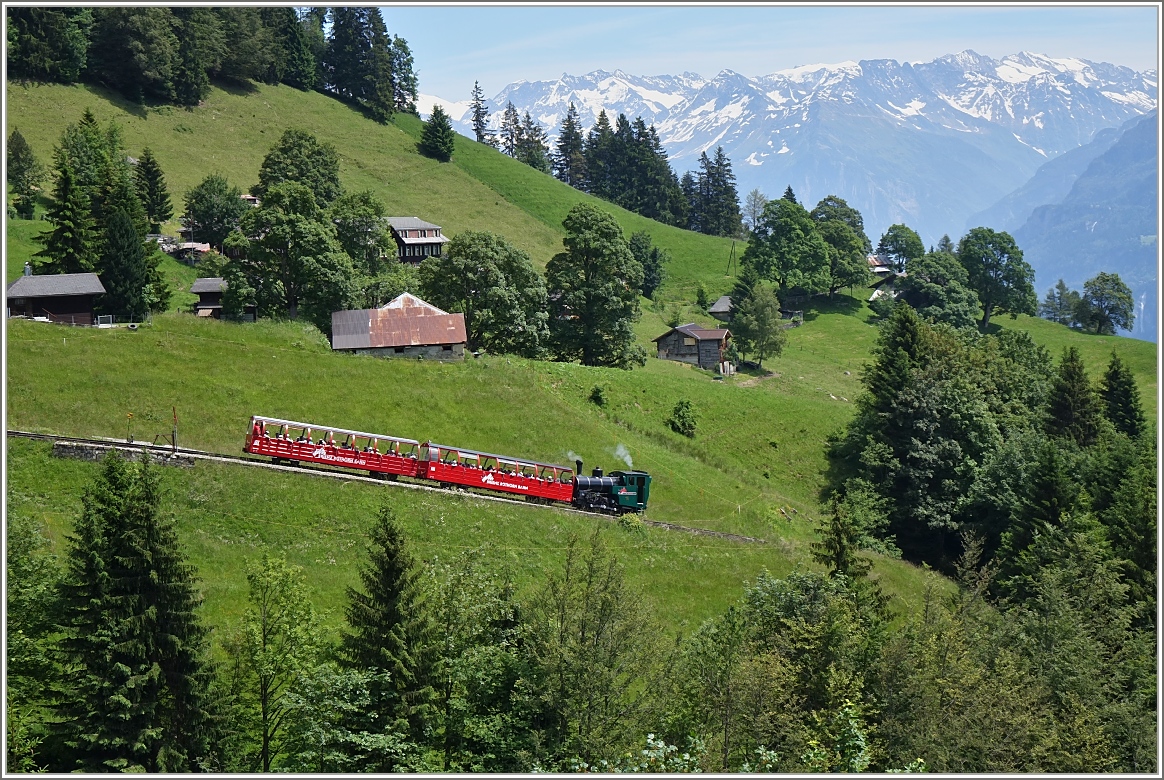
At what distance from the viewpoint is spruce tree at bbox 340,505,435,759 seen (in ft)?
103

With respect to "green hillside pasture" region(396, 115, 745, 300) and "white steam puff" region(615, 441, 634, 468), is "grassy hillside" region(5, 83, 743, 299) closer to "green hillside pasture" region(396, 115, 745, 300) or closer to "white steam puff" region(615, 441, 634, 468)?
"green hillside pasture" region(396, 115, 745, 300)

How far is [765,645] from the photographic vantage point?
39.7 metres

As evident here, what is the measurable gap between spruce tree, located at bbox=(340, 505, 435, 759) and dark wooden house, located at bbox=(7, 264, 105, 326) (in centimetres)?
4555

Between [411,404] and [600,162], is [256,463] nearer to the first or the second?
[411,404]

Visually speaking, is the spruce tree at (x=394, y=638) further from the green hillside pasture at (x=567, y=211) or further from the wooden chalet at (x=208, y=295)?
the green hillside pasture at (x=567, y=211)

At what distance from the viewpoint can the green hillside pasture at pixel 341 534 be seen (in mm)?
41281

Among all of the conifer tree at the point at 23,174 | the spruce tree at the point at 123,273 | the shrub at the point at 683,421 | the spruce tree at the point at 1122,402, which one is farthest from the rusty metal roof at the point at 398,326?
the spruce tree at the point at 1122,402

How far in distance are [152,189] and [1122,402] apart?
9232 centimetres

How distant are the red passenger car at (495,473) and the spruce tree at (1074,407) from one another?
44328 mm

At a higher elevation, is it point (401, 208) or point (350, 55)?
point (350, 55)

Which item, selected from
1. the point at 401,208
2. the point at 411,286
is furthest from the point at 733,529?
the point at 401,208

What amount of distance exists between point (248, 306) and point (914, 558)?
168 ft

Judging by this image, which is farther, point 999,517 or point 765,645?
point 999,517

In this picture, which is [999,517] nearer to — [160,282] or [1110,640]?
[1110,640]
